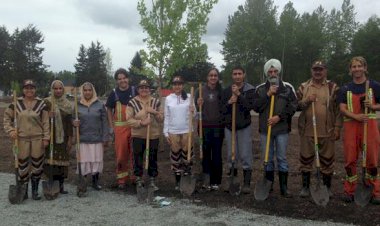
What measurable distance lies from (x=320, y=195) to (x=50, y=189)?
14.8 ft

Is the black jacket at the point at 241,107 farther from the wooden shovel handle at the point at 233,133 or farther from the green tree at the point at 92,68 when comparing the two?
the green tree at the point at 92,68

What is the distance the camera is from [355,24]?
186 ft

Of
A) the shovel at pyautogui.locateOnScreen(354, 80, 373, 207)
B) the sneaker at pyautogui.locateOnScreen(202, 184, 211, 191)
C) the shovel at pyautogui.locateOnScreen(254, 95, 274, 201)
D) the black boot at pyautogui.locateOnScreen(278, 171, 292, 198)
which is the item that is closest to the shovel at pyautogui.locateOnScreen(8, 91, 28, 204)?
the sneaker at pyautogui.locateOnScreen(202, 184, 211, 191)

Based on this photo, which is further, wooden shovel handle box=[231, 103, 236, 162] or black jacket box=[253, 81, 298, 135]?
wooden shovel handle box=[231, 103, 236, 162]

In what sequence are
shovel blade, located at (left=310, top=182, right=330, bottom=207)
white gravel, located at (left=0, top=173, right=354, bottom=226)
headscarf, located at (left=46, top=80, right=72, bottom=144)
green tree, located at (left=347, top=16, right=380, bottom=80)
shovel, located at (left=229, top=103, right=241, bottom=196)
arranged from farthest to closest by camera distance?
green tree, located at (left=347, top=16, right=380, bottom=80) → headscarf, located at (left=46, top=80, right=72, bottom=144) → shovel, located at (left=229, top=103, right=241, bottom=196) → shovel blade, located at (left=310, top=182, right=330, bottom=207) → white gravel, located at (left=0, top=173, right=354, bottom=226)

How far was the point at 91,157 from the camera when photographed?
7223 millimetres

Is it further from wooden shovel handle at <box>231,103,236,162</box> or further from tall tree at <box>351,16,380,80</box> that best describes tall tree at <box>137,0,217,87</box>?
tall tree at <box>351,16,380,80</box>

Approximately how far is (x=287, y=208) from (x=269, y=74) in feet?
7.05

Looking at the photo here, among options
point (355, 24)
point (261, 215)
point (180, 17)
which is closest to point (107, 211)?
point (261, 215)

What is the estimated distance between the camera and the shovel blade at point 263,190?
6383 mm

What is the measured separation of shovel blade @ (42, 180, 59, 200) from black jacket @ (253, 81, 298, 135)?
12.2 ft

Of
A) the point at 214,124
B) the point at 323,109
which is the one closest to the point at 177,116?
the point at 214,124

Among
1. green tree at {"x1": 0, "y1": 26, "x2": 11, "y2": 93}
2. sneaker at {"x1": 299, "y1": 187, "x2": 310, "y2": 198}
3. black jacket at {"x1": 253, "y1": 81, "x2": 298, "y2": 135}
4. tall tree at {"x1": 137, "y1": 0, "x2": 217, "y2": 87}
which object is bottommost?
sneaker at {"x1": 299, "y1": 187, "x2": 310, "y2": 198}

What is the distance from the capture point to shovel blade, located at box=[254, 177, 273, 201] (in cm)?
638
